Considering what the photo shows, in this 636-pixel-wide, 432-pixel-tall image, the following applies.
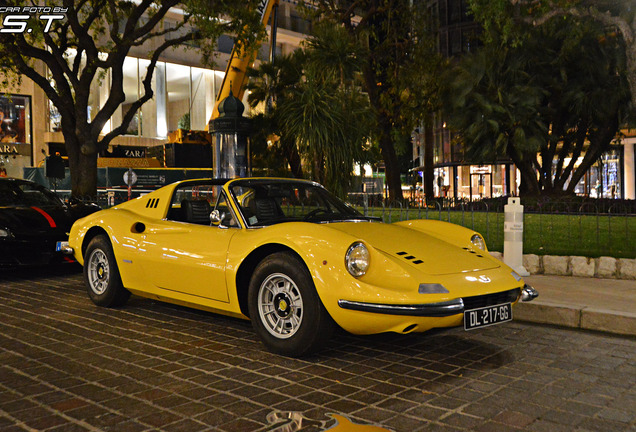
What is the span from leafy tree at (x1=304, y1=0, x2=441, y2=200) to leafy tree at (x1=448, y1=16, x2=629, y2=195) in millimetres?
1250

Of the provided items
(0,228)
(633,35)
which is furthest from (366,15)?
(0,228)

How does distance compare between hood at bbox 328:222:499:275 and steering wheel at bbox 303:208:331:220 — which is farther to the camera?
steering wheel at bbox 303:208:331:220

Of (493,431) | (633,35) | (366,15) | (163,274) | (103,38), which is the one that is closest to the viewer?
(493,431)

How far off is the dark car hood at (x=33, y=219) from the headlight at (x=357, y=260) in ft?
19.2

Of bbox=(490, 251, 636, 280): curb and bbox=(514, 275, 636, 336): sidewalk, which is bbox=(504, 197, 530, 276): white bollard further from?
bbox=(514, 275, 636, 336): sidewalk

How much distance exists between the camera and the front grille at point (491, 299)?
4148mm

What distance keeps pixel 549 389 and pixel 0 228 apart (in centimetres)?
726

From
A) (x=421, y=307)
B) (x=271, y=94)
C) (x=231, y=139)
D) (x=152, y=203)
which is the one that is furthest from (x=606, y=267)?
(x=271, y=94)

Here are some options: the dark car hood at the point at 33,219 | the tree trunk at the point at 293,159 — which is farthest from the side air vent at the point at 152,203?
the tree trunk at the point at 293,159

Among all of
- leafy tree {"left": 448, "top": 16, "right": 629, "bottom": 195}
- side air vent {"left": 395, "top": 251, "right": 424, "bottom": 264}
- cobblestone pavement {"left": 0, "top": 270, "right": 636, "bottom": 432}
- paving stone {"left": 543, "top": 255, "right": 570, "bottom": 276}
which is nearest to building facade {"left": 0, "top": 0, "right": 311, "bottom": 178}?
leafy tree {"left": 448, "top": 16, "right": 629, "bottom": 195}

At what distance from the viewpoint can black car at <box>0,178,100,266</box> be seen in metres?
8.04

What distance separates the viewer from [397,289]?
4035 mm

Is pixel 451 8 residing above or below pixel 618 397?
above

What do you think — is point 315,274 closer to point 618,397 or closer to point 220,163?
point 618,397
